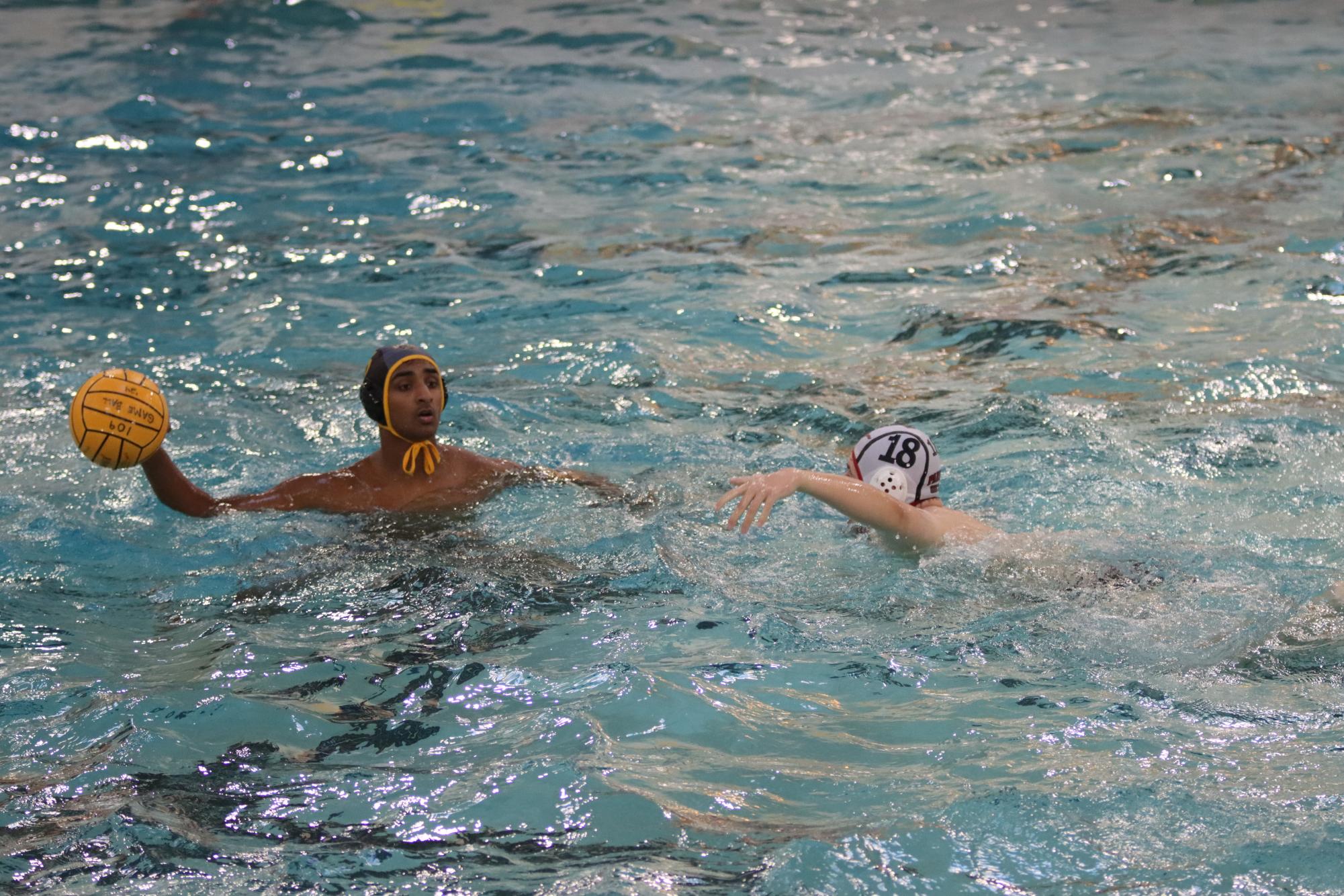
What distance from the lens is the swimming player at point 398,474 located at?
519 cm

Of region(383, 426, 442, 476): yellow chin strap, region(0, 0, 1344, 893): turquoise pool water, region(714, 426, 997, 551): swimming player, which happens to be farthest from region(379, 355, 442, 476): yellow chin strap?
region(714, 426, 997, 551): swimming player

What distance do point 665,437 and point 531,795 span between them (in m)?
3.28

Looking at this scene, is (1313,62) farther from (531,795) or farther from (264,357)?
(531,795)

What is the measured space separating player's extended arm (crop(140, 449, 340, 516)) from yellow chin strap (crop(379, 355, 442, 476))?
0.36m

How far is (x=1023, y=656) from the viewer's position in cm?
411

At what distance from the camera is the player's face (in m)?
5.25

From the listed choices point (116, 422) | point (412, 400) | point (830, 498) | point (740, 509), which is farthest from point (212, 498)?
point (830, 498)

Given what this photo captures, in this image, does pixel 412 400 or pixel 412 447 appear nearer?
pixel 412 400

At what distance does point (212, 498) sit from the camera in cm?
528

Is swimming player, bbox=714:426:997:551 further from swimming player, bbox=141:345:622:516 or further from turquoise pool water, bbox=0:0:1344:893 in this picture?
swimming player, bbox=141:345:622:516

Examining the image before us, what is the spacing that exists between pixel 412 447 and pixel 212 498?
79 centimetres

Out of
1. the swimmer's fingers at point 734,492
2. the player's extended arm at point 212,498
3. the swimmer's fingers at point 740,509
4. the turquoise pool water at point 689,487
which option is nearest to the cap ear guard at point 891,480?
the turquoise pool water at point 689,487

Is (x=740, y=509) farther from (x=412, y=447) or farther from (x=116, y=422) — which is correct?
(x=116, y=422)

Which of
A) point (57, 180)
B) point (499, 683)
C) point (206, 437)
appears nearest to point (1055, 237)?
point (206, 437)
